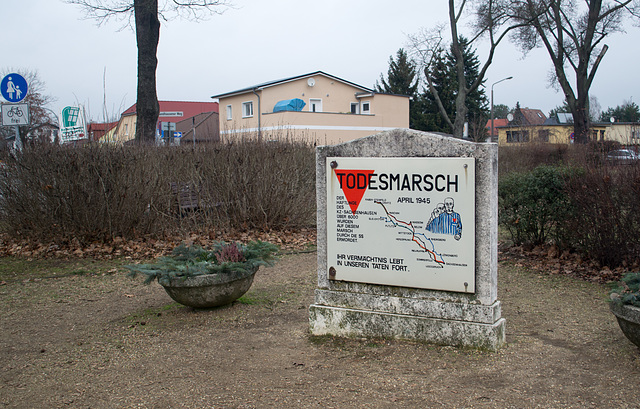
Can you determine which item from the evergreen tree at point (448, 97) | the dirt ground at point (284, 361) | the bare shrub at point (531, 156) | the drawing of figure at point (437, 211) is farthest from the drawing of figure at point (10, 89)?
the evergreen tree at point (448, 97)

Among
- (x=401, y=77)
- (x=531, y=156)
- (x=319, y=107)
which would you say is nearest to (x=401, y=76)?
(x=401, y=77)

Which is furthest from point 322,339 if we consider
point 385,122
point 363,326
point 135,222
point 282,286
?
point 385,122

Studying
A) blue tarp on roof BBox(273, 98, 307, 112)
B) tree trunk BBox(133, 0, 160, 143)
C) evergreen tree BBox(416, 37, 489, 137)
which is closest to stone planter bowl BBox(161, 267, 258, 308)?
tree trunk BBox(133, 0, 160, 143)

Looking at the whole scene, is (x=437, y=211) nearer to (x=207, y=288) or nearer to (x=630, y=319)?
(x=630, y=319)

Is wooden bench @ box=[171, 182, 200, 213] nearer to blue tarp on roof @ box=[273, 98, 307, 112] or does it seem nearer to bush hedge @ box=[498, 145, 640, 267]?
bush hedge @ box=[498, 145, 640, 267]

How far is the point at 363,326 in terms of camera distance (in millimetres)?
4723

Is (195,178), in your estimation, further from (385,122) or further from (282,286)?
(385,122)


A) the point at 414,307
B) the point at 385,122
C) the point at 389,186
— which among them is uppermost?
the point at 385,122

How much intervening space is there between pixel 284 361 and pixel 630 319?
8.31ft

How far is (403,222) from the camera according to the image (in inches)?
180

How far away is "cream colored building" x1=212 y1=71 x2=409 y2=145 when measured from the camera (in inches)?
1356

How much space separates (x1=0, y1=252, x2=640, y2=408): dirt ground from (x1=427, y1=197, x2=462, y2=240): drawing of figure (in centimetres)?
92

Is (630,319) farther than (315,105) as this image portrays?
No

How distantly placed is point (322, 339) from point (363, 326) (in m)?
0.37
